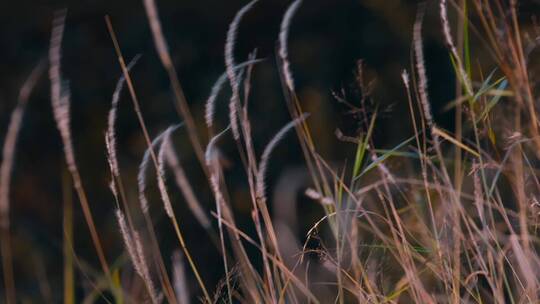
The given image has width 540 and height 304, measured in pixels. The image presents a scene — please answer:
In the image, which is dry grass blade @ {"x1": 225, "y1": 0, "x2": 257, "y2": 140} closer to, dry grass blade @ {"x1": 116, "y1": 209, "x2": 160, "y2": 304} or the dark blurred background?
dry grass blade @ {"x1": 116, "y1": 209, "x2": 160, "y2": 304}

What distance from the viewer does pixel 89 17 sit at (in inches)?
147

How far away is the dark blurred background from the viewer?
11.7 ft

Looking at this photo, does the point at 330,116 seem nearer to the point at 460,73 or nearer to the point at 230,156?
the point at 230,156

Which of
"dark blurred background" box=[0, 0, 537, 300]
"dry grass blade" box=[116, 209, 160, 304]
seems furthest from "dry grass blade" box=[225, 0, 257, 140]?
"dark blurred background" box=[0, 0, 537, 300]

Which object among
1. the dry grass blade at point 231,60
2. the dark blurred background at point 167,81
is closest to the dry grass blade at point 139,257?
the dry grass blade at point 231,60

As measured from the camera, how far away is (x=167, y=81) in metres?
3.68

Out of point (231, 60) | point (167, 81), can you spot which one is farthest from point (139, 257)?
point (167, 81)

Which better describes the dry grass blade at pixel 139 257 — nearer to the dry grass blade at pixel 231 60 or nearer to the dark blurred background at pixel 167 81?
the dry grass blade at pixel 231 60

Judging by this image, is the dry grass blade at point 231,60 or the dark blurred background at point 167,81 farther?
the dark blurred background at point 167,81

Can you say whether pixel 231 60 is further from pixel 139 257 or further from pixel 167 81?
pixel 167 81

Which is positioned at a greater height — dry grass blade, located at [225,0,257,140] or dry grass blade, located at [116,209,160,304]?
dry grass blade, located at [225,0,257,140]

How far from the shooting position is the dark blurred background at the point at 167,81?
3.56m

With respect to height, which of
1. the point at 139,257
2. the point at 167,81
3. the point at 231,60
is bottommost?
the point at 167,81

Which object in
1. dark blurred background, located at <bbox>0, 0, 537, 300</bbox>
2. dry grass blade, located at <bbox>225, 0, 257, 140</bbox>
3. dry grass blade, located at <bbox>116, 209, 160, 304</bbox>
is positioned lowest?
dark blurred background, located at <bbox>0, 0, 537, 300</bbox>
